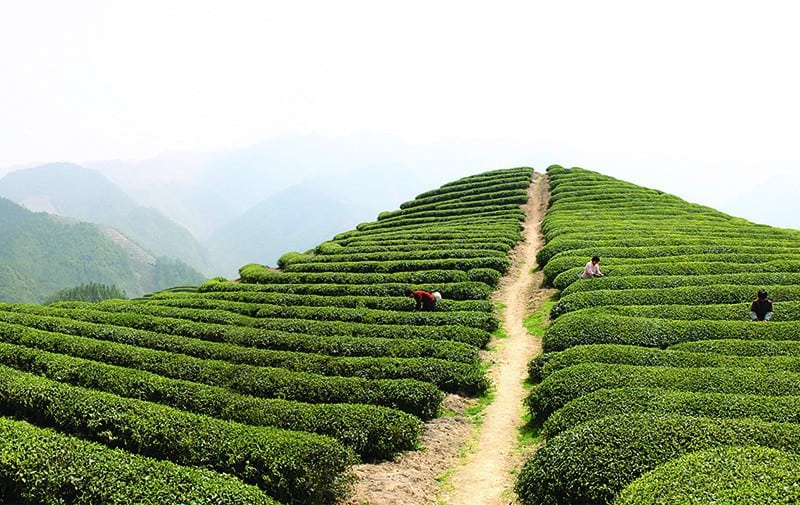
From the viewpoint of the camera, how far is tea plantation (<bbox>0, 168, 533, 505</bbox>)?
428 inches

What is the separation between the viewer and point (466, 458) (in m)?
13.0

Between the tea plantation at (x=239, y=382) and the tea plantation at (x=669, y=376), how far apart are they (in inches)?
145

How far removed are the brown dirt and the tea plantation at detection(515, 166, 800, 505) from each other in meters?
0.96

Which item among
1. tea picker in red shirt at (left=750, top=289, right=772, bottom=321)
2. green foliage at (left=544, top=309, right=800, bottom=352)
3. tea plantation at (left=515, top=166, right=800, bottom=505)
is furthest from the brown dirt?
tea picker in red shirt at (left=750, top=289, right=772, bottom=321)

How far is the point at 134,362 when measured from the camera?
18.4 m

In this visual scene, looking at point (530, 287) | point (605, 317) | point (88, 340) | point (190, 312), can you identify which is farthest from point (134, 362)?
point (530, 287)

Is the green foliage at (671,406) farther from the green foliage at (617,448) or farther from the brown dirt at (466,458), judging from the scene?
the brown dirt at (466,458)

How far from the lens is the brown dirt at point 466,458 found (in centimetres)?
1127

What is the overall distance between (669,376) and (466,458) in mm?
6380

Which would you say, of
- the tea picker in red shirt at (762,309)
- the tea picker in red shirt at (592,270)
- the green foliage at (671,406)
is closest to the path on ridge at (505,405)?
the green foliage at (671,406)

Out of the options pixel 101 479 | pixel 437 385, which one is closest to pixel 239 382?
pixel 101 479

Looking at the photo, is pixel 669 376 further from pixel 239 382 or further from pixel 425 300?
pixel 239 382

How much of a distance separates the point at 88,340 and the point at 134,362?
3.48m

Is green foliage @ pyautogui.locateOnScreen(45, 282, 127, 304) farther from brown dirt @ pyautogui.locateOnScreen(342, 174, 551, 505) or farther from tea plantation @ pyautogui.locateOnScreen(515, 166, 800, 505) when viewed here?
brown dirt @ pyautogui.locateOnScreen(342, 174, 551, 505)
